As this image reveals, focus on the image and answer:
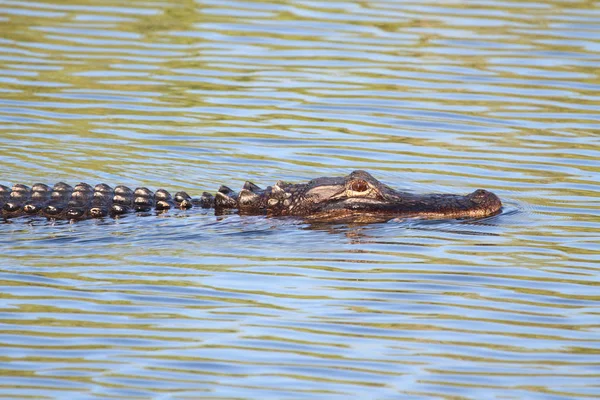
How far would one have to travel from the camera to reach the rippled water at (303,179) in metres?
7.59

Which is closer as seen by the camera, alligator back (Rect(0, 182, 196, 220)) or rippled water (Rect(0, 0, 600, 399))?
rippled water (Rect(0, 0, 600, 399))

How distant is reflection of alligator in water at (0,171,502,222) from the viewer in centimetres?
1129

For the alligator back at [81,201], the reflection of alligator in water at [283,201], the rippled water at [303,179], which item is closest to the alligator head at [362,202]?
the reflection of alligator in water at [283,201]

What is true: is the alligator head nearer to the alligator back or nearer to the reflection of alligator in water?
the reflection of alligator in water

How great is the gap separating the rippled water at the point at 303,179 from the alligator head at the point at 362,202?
26 cm

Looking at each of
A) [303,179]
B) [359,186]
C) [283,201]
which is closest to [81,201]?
[283,201]

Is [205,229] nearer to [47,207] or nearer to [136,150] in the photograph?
[47,207]

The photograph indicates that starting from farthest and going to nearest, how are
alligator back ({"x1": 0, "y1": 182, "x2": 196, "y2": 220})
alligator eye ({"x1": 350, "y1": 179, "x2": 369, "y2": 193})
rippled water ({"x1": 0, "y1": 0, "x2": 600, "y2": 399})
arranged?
alligator eye ({"x1": 350, "y1": 179, "x2": 369, "y2": 193}) < alligator back ({"x1": 0, "y1": 182, "x2": 196, "y2": 220}) < rippled water ({"x1": 0, "y1": 0, "x2": 600, "y2": 399})

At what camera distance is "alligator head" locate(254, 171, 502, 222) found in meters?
11.3

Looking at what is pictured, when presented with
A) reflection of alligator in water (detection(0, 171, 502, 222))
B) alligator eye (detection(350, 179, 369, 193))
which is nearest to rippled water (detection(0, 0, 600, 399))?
reflection of alligator in water (detection(0, 171, 502, 222))

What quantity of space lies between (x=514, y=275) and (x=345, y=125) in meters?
5.56

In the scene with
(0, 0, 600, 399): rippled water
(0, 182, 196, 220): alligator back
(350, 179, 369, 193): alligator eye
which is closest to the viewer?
(0, 0, 600, 399): rippled water

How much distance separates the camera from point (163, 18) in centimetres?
1902

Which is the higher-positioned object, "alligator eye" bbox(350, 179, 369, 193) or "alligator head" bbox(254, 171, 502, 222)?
"alligator eye" bbox(350, 179, 369, 193)
